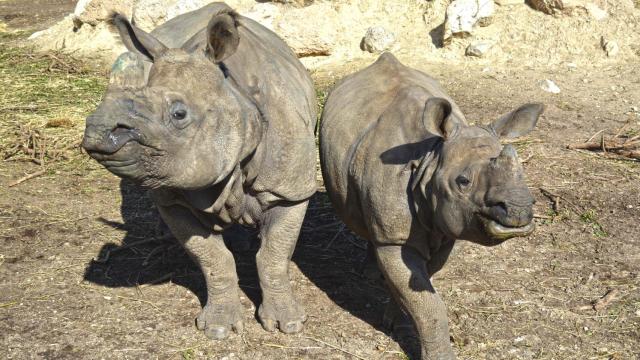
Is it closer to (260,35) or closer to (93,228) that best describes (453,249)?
(260,35)

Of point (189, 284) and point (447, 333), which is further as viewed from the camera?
point (189, 284)

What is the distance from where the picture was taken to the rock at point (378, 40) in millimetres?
10367

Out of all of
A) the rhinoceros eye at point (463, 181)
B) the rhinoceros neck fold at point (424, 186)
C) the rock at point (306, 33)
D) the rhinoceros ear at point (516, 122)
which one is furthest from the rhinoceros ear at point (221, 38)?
the rock at point (306, 33)

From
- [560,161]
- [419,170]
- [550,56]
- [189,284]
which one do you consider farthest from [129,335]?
[550,56]

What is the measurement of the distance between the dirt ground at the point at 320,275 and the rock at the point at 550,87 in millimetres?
725

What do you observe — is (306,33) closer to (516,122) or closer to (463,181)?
(516,122)

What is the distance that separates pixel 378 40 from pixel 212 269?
599cm

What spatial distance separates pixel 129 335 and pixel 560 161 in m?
4.24

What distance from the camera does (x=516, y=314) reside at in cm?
525

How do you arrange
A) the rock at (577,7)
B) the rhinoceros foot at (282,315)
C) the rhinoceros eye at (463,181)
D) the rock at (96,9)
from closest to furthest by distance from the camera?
the rhinoceros eye at (463,181)
the rhinoceros foot at (282,315)
the rock at (577,7)
the rock at (96,9)

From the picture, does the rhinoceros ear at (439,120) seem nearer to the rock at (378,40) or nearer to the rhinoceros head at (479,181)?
the rhinoceros head at (479,181)

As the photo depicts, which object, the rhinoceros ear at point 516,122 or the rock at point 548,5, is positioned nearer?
the rhinoceros ear at point 516,122

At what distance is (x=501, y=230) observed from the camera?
3.62 meters

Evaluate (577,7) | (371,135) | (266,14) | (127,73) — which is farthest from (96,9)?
(127,73)
